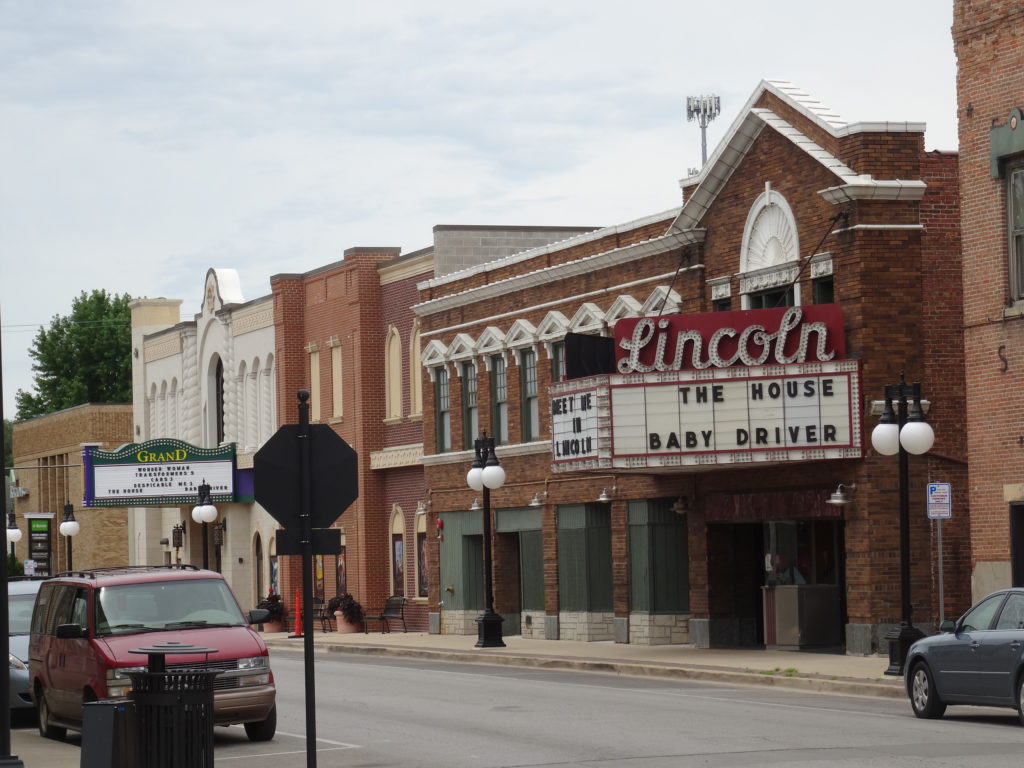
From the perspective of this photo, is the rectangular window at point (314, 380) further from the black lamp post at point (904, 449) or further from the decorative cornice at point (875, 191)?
the black lamp post at point (904, 449)

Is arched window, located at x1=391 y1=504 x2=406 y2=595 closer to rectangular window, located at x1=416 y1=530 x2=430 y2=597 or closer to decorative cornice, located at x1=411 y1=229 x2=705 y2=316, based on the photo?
rectangular window, located at x1=416 y1=530 x2=430 y2=597

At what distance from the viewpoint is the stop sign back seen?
43.1 feet

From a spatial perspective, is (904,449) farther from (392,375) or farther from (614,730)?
(392,375)

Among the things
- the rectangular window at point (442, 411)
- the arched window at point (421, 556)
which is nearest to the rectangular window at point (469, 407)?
the rectangular window at point (442, 411)

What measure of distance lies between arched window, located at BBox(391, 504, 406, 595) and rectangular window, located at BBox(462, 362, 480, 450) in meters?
5.41

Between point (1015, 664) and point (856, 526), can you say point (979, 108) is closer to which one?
point (856, 526)

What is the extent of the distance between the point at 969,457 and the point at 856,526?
269 cm

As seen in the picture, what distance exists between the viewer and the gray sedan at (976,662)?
63.3ft

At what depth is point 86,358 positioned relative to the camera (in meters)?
102

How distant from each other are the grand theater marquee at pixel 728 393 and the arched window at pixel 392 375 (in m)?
17.5

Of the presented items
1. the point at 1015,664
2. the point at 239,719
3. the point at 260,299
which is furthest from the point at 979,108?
the point at 260,299

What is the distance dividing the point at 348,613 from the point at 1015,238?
85.4 ft

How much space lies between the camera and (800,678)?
26.4 metres

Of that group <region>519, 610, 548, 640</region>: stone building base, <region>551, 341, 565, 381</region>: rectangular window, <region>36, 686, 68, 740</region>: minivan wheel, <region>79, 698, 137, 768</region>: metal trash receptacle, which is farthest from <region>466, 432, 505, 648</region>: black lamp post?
<region>79, 698, 137, 768</region>: metal trash receptacle
